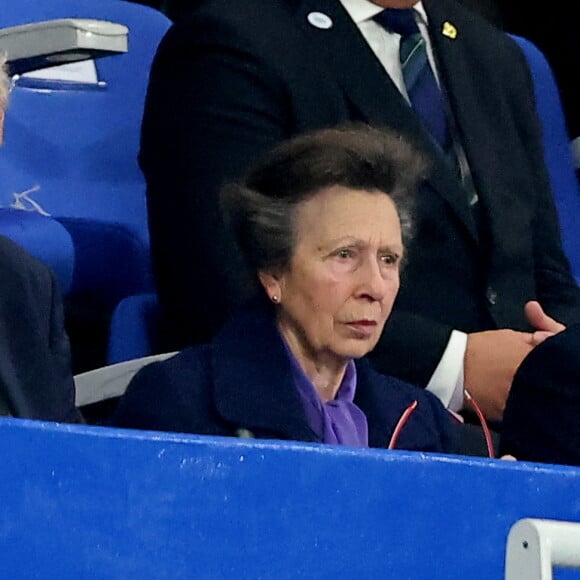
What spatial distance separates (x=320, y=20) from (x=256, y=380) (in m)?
0.67

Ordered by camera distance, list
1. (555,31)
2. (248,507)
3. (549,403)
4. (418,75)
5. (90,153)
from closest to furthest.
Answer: (248,507) → (549,403) → (418,75) → (90,153) → (555,31)

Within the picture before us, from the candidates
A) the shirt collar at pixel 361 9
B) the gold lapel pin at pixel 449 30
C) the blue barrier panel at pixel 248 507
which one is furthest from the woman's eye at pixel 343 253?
the blue barrier panel at pixel 248 507

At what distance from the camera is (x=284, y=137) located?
1.94m

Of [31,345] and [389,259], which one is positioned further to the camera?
[389,259]

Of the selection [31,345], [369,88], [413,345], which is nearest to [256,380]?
[31,345]

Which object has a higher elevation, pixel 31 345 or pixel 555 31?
pixel 31 345

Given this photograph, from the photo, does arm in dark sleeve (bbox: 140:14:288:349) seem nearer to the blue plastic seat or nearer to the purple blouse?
the purple blouse

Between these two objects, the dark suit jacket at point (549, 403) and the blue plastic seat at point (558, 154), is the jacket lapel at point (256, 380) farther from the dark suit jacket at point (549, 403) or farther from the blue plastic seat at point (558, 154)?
the blue plastic seat at point (558, 154)

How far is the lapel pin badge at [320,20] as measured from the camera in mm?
2020

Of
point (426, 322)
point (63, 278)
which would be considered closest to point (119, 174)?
point (63, 278)

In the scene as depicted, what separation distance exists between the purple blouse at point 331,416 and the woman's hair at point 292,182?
122mm

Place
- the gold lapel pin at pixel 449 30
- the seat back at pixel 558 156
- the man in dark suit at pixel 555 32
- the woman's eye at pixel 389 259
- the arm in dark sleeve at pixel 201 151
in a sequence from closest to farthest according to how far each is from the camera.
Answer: the woman's eye at pixel 389 259, the arm in dark sleeve at pixel 201 151, the gold lapel pin at pixel 449 30, the seat back at pixel 558 156, the man in dark suit at pixel 555 32

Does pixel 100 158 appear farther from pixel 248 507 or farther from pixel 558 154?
pixel 248 507

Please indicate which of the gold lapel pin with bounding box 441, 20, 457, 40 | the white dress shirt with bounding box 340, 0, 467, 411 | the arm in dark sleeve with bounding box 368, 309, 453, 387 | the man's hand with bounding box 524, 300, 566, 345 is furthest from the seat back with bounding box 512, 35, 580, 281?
the arm in dark sleeve with bounding box 368, 309, 453, 387
